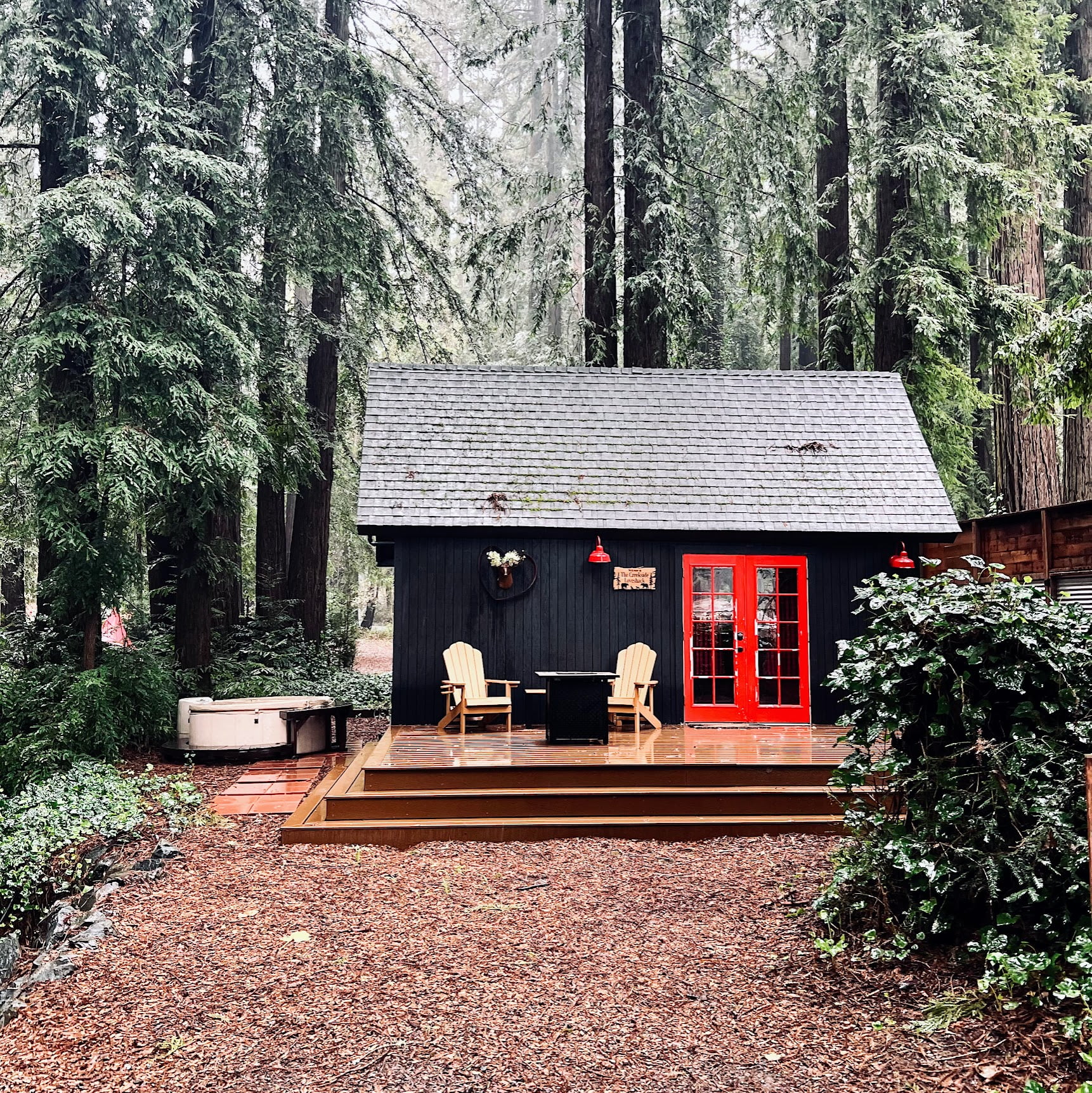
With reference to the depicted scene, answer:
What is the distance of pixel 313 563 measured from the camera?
1424cm

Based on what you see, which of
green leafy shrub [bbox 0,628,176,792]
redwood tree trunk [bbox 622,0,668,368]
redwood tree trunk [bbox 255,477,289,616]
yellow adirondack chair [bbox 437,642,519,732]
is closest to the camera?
green leafy shrub [bbox 0,628,176,792]

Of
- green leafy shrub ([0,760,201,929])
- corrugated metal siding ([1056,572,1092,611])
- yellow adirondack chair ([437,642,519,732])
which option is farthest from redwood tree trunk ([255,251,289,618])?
corrugated metal siding ([1056,572,1092,611])

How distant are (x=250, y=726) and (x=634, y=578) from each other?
402 cm

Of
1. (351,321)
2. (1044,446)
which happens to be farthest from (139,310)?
(1044,446)

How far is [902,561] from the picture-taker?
9234 millimetres

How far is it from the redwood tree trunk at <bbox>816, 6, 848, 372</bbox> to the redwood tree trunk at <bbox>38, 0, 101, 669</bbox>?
9.51 m

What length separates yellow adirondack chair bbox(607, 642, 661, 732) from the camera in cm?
902

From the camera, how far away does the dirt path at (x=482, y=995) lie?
3268 millimetres

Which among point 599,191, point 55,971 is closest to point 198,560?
point 55,971

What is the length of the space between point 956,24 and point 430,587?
1163 centimetres

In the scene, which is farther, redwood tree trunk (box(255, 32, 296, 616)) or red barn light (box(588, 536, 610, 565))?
redwood tree trunk (box(255, 32, 296, 616))

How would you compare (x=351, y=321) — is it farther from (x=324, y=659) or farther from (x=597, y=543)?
(x=597, y=543)

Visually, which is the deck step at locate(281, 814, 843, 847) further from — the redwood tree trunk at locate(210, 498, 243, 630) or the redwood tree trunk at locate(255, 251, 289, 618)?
the redwood tree trunk at locate(255, 251, 289, 618)

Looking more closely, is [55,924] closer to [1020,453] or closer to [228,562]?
[228,562]
